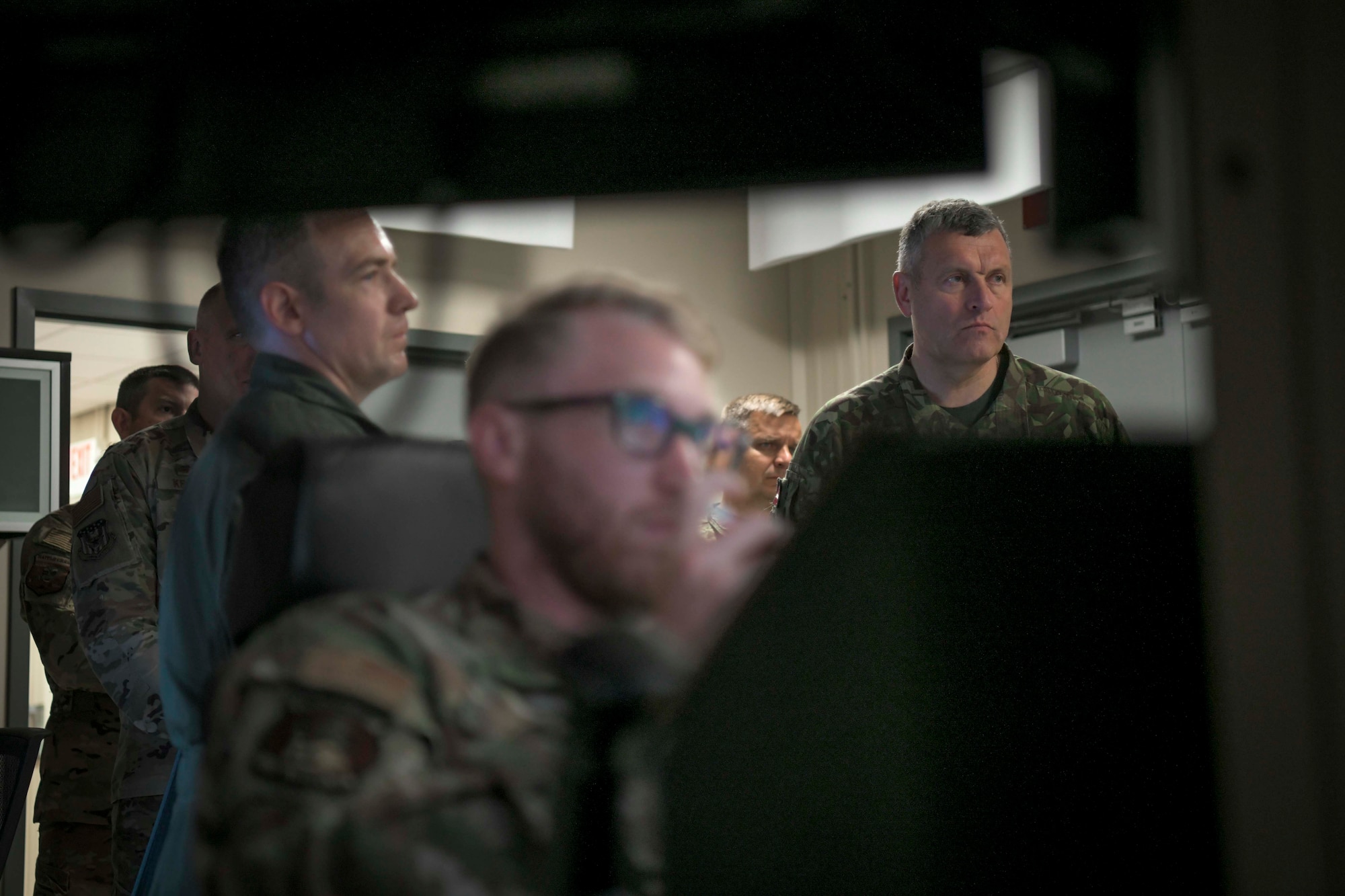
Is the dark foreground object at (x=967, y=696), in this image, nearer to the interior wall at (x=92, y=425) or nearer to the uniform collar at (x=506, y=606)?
the uniform collar at (x=506, y=606)

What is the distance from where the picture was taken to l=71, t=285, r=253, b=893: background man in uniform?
0.88m

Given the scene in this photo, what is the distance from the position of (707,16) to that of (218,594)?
369 millimetres

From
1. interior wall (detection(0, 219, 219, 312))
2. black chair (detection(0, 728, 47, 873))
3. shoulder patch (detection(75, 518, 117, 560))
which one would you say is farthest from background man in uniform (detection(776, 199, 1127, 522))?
black chair (detection(0, 728, 47, 873))

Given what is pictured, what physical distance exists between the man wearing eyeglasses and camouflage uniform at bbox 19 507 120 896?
1.69 meters

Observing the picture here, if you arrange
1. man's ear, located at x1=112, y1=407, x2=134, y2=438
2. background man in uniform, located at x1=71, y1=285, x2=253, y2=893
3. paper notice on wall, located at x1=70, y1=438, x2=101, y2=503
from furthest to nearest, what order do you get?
paper notice on wall, located at x1=70, y1=438, x2=101, y2=503 < man's ear, located at x1=112, y1=407, x2=134, y2=438 < background man in uniform, located at x1=71, y1=285, x2=253, y2=893

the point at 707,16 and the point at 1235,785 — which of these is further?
the point at 707,16

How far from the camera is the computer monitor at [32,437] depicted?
1897mm

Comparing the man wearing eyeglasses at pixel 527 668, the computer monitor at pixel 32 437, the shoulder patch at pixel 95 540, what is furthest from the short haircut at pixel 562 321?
the computer monitor at pixel 32 437

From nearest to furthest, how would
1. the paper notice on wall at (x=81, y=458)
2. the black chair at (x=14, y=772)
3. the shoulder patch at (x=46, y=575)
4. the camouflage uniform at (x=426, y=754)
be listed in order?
the camouflage uniform at (x=426, y=754)
the black chair at (x=14, y=772)
the shoulder patch at (x=46, y=575)
the paper notice on wall at (x=81, y=458)

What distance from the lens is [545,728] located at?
18.4 inches

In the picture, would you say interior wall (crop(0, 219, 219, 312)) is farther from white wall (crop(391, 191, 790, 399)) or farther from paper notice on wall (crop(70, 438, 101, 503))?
paper notice on wall (crop(70, 438, 101, 503))

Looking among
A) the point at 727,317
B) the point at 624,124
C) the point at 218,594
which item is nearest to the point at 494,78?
the point at 624,124

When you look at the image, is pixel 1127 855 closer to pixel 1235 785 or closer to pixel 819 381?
pixel 1235 785

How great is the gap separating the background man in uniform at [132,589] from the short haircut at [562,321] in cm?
28
